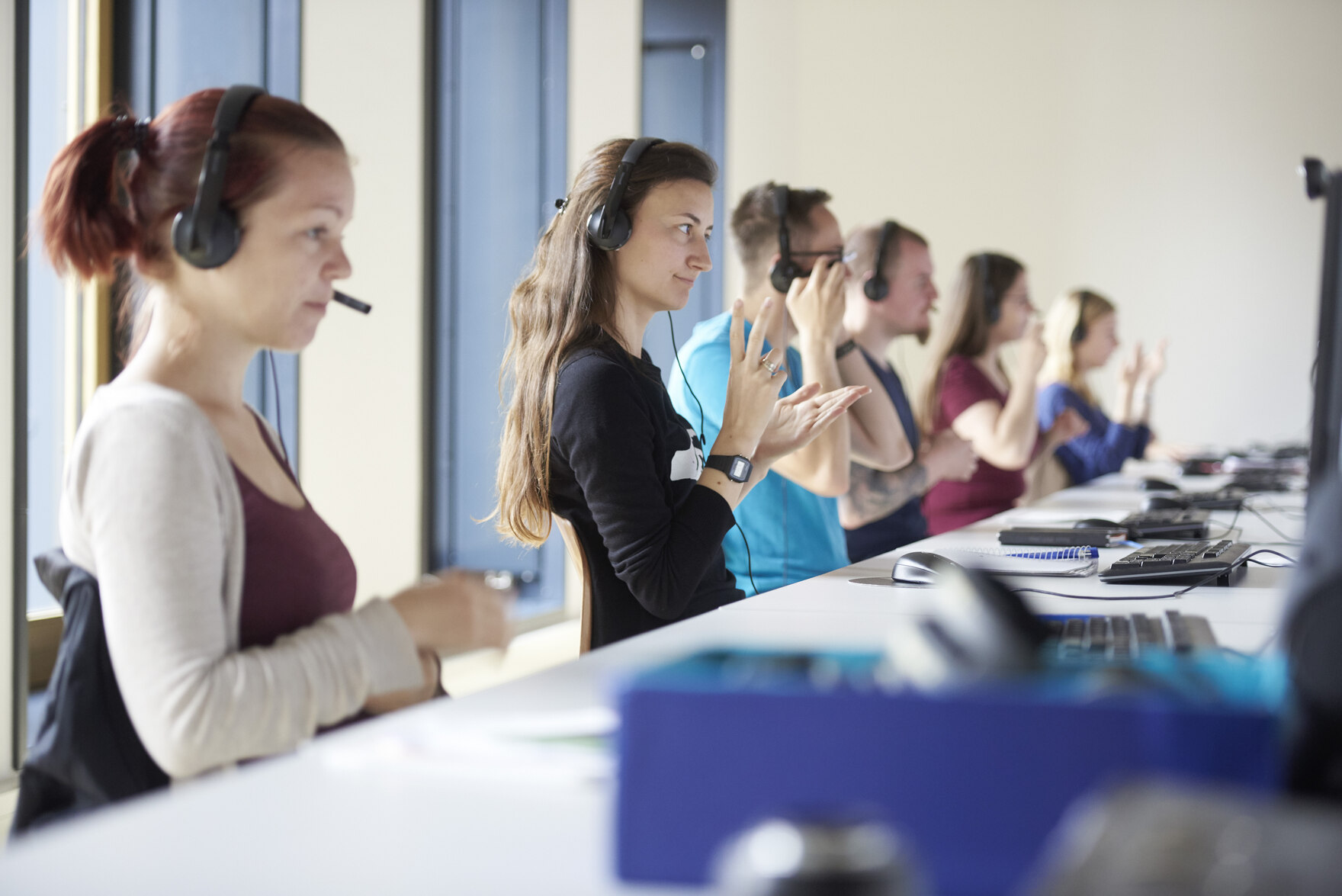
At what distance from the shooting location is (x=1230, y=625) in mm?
1104

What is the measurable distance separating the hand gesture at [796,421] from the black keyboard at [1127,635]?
0.56 m

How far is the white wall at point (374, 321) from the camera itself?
10.1ft

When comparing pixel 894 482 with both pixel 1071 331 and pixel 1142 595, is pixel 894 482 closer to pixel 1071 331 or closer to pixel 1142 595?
pixel 1142 595

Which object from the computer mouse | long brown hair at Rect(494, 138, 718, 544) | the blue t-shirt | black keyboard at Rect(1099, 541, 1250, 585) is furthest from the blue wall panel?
black keyboard at Rect(1099, 541, 1250, 585)

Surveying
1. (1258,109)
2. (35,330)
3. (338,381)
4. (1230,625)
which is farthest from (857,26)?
(1230,625)

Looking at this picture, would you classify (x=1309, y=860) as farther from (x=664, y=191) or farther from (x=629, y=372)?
(x=664, y=191)

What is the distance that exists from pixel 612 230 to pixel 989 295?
2.06m

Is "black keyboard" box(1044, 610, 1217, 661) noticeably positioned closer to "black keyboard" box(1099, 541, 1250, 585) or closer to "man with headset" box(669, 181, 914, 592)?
"black keyboard" box(1099, 541, 1250, 585)

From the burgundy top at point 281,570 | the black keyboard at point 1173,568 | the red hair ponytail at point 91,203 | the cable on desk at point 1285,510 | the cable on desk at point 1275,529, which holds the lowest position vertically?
the cable on desk at point 1285,510

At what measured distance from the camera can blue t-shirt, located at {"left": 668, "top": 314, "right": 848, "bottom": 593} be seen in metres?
1.93

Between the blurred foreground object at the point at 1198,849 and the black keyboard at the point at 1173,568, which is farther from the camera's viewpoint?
the black keyboard at the point at 1173,568

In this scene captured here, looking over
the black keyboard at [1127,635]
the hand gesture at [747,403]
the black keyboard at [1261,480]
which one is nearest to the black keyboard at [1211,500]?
the black keyboard at [1261,480]

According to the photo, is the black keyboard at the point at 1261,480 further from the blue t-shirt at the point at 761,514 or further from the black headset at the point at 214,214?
the black headset at the point at 214,214

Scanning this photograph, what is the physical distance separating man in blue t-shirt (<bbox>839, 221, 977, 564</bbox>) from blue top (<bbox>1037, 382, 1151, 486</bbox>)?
1372 millimetres
